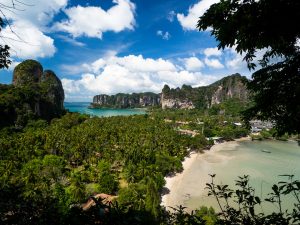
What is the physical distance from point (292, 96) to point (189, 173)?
128 feet

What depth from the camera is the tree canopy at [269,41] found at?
16.4 feet

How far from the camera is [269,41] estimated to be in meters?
5.43

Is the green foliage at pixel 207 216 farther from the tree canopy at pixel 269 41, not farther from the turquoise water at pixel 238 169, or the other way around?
the tree canopy at pixel 269 41

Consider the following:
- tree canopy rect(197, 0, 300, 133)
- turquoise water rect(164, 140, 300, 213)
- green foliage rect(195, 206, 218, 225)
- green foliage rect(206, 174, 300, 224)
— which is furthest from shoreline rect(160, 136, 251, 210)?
green foliage rect(206, 174, 300, 224)

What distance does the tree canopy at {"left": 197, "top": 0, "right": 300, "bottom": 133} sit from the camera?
5008 mm

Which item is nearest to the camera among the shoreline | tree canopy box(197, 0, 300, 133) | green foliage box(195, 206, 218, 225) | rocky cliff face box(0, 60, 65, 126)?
tree canopy box(197, 0, 300, 133)

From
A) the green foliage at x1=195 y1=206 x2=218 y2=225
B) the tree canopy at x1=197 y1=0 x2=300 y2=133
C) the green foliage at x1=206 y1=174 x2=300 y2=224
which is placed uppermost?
the tree canopy at x1=197 y1=0 x2=300 y2=133

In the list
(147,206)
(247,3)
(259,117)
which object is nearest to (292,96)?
(259,117)

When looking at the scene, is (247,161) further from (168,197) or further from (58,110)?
(58,110)

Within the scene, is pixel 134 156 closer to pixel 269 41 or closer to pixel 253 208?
pixel 269 41

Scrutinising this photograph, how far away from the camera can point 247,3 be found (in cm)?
521

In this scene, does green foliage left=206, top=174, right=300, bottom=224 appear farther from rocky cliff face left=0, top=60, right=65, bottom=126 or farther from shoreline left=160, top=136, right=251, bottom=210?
rocky cliff face left=0, top=60, right=65, bottom=126

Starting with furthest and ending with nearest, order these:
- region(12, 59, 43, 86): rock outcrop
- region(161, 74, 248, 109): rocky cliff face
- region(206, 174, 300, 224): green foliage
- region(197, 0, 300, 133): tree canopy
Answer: region(161, 74, 248, 109): rocky cliff face
region(12, 59, 43, 86): rock outcrop
region(197, 0, 300, 133): tree canopy
region(206, 174, 300, 224): green foliage

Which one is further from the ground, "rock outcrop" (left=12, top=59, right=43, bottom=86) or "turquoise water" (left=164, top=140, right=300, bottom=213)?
"rock outcrop" (left=12, top=59, right=43, bottom=86)
